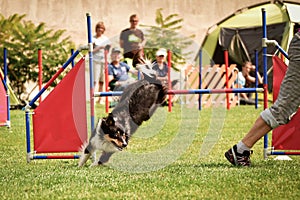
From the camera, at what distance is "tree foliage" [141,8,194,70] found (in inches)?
606

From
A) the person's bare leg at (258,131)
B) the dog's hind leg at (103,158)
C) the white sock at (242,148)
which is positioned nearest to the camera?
the person's bare leg at (258,131)

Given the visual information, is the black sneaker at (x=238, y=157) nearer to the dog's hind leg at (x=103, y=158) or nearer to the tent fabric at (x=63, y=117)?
the dog's hind leg at (x=103, y=158)

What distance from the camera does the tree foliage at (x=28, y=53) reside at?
13.9 m

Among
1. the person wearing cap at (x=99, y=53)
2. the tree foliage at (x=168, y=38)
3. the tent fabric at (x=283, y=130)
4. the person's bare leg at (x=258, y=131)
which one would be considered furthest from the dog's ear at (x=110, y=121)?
the tree foliage at (x=168, y=38)

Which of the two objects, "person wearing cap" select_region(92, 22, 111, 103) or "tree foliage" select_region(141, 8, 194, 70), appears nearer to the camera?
"person wearing cap" select_region(92, 22, 111, 103)

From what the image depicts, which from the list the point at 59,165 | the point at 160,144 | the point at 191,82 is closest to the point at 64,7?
the point at 191,82

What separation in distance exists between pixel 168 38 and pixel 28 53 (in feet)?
11.6

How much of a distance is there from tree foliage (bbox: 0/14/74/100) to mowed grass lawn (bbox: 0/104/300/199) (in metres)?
6.46

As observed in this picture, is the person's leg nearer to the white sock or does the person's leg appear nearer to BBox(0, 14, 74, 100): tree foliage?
the white sock

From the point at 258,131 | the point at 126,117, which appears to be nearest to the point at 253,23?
the point at 126,117

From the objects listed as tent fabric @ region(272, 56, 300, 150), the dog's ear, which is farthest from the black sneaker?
the dog's ear

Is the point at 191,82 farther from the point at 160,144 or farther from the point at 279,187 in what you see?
the point at 279,187

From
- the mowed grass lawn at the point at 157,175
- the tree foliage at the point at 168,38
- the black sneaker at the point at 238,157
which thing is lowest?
the mowed grass lawn at the point at 157,175

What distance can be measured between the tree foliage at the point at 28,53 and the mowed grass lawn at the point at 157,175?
6460mm
